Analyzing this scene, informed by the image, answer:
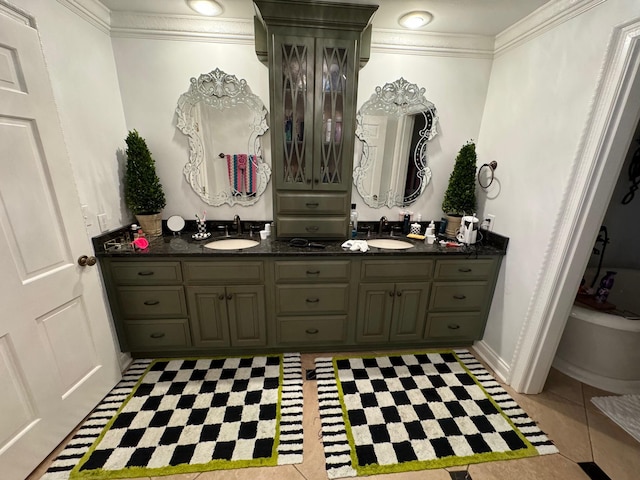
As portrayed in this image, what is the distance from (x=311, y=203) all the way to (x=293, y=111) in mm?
679

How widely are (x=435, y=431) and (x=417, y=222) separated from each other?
1585 mm

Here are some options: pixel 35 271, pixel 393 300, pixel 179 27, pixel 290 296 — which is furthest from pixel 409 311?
pixel 179 27

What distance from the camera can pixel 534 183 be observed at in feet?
5.53

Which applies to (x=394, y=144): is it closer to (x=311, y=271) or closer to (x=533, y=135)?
(x=533, y=135)

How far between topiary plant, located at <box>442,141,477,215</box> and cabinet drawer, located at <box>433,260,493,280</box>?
47 centimetres

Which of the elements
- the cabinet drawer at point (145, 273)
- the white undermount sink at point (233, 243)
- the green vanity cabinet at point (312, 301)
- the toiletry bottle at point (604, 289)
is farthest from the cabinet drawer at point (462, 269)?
the cabinet drawer at point (145, 273)

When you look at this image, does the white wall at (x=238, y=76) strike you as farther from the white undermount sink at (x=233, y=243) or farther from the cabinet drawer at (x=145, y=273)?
the cabinet drawer at (x=145, y=273)

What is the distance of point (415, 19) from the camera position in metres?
1.83

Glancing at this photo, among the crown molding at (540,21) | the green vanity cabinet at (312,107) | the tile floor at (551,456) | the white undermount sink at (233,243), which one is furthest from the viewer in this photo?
the white undermount sink at (233,243)

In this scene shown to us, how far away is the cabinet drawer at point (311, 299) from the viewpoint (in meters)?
1.92

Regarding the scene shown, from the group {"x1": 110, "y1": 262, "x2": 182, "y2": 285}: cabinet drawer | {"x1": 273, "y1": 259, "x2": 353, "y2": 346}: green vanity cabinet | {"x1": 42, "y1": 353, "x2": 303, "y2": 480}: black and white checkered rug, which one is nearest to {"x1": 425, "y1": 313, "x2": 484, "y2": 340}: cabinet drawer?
{"x1": 273, "y1": 259, "x2": 353, "y2": 346}: green vanity cabinet

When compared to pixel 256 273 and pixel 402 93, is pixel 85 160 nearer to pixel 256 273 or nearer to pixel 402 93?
pixel 256 273

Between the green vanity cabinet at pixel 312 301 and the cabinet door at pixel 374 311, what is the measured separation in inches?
4.4

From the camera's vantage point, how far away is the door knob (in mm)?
1492
